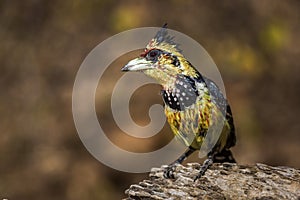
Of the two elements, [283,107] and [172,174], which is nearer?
[172,174]

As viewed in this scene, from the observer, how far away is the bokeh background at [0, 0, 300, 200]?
4.99m

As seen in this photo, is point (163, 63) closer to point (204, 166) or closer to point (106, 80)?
point (204, 166)

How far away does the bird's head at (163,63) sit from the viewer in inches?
96.4

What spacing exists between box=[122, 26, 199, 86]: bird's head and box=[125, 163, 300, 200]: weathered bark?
16.3 inches

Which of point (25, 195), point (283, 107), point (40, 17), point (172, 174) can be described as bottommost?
point (172, 174)

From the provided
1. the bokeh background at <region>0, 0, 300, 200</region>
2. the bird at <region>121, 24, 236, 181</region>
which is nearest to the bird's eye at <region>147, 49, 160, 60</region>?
the bird at <region>121, 24, 236, 181</region>

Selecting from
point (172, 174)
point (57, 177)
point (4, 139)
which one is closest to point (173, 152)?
point (172, 174)

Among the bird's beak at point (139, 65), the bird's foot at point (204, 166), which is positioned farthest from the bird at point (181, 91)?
the bird's foot at point (204, 166)

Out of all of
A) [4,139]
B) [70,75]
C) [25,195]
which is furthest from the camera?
[70,75]

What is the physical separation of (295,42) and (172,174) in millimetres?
3391

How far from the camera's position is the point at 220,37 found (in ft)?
18.4

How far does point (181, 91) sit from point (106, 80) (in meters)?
2.89

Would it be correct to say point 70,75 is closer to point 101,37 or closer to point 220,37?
point 101,37

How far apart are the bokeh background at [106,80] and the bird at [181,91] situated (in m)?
2.25
